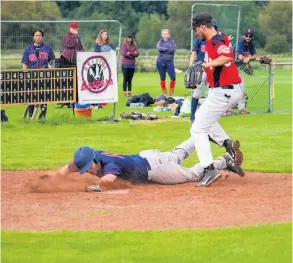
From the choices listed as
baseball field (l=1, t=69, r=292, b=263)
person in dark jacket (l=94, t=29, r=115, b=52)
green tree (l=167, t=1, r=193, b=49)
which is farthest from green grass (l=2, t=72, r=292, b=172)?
green tree (l=167, t=1, r=193, b=49)

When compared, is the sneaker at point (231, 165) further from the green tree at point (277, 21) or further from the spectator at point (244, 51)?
the green tree at point (277, 21)

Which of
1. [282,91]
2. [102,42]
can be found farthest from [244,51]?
[282,91]

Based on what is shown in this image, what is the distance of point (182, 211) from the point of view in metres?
11.0

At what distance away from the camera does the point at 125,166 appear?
1257cm

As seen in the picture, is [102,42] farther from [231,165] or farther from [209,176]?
[209,176]

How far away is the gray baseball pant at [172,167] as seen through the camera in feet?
42.1

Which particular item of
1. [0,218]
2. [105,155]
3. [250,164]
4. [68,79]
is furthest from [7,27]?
[0,218]

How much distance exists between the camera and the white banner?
2092 cm

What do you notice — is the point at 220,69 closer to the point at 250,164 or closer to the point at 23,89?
the point at 250,164

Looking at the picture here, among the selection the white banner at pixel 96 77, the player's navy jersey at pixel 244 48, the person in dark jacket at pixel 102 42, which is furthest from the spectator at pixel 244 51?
the white banner at pixel 96 77

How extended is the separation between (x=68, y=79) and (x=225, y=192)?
9.16 meters

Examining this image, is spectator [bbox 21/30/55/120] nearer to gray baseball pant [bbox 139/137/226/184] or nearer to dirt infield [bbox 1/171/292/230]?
dirt infield [bbox 1/171/292/230]

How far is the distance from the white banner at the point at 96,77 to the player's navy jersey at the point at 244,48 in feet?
12.4

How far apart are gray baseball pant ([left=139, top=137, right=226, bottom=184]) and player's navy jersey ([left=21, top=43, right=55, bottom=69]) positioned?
869 cm
